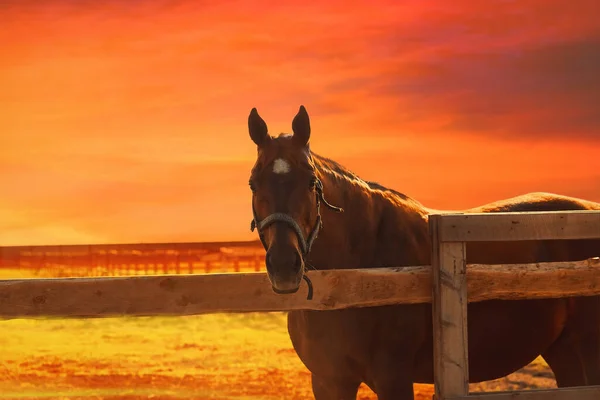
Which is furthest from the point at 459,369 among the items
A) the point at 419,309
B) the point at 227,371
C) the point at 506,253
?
the point at 227,371

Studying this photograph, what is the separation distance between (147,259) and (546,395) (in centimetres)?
2563

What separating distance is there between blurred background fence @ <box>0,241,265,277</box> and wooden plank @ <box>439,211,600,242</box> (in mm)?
21790

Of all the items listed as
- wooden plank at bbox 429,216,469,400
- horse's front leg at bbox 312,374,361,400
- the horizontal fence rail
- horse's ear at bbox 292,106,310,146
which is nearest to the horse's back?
the horizontal fence rail

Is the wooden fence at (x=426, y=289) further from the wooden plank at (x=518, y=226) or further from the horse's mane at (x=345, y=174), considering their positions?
the horse's mane at (x=345, y=174)

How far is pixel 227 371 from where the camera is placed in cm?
1425

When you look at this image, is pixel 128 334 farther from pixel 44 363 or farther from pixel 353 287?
pixel 353 287

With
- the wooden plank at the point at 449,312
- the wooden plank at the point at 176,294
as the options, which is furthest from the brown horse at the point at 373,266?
the wooden plank at the point at 449,312

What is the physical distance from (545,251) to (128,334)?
14701 millimetres

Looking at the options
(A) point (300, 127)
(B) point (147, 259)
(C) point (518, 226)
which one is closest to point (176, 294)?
(A) point (300, 127)

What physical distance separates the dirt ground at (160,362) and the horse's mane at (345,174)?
6555 mm

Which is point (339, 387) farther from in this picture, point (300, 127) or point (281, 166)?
point (300, 127)

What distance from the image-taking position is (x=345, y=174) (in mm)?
5648

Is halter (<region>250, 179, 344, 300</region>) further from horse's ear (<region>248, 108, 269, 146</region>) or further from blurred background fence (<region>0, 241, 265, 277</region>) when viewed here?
blurred background fence (<region>0, 241, 265, 277</region>)

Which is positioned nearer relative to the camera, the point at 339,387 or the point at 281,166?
the point at 281,166
